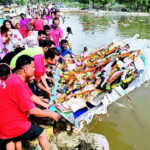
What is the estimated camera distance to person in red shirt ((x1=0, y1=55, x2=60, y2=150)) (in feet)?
8.11

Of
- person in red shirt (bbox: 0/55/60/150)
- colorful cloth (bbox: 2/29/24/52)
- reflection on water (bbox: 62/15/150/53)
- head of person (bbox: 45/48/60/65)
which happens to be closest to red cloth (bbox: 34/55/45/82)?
head of person (bbox: 45/48/60/65)

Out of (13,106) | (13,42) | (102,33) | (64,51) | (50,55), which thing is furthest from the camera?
(102,33)

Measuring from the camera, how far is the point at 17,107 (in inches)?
101

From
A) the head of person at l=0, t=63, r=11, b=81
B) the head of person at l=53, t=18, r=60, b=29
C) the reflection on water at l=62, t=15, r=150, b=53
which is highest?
the head of person at l=53, t=18, r=60, b=29

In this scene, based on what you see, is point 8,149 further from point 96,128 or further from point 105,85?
point 96,128

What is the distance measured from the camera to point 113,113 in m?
5.76

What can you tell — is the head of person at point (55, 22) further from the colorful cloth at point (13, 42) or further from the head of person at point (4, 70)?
the head of person at point (4, 70)

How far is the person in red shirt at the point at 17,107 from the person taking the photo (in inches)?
97.3

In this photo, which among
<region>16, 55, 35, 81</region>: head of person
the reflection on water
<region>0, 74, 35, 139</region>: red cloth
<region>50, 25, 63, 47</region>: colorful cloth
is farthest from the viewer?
the reflection on water

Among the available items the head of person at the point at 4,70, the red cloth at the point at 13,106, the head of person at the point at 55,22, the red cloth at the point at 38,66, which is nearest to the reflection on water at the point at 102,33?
the head of person at the point at 55,22

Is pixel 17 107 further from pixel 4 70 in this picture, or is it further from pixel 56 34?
pixel 56 34

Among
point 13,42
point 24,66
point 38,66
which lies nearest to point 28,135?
point 24,66

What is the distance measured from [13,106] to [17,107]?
0.17 ft

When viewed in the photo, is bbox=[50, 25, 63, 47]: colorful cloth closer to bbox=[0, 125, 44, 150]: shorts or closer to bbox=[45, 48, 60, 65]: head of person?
bbox=[45, 48, 60, 65]: head of person
